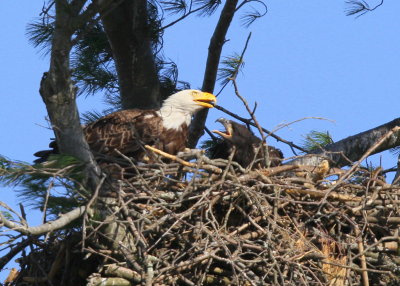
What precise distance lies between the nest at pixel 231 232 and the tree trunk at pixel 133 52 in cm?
160

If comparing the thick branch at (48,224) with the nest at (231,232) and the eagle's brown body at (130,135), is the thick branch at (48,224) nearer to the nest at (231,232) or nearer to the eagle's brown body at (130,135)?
the nest at (231,232)

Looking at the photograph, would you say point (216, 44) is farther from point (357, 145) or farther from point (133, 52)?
point (357, 145)

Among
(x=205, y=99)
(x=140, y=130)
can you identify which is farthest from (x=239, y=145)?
(x=140, y=130)

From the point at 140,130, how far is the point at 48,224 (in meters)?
2.44

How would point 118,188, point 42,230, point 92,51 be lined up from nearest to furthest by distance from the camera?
point 42,230 → point 118,188 → point 92,51

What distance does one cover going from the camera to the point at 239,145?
7.37m

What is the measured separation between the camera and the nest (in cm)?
556

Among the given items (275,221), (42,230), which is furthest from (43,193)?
(275,221)

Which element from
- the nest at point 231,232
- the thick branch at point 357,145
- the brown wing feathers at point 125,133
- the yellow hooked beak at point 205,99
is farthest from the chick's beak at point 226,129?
the nest at point 231,232

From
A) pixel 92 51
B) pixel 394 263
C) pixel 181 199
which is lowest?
pixel 394 263

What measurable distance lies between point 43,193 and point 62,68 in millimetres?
696

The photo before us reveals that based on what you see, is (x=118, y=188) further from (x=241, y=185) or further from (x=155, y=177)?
(x=241, y=185)

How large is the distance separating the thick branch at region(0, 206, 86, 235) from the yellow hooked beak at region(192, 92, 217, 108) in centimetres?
248

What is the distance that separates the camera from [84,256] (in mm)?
5930
